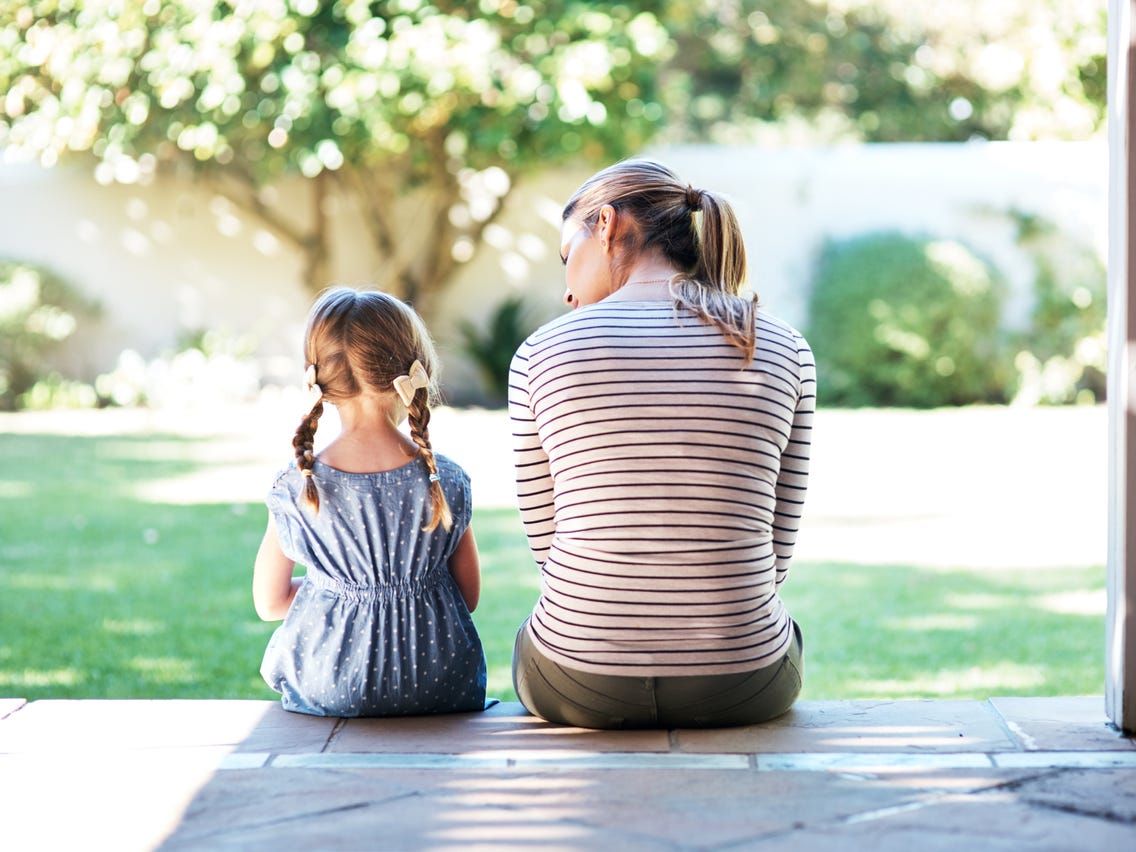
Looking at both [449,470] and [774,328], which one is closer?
[774,328]

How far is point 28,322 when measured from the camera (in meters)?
11.7

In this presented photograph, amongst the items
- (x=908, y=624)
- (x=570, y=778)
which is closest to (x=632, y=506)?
→ (x=570, y=778)

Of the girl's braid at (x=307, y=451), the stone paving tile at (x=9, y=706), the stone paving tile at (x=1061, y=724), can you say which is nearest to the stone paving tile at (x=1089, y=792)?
the stone paving tile at (x=1061, y=724)

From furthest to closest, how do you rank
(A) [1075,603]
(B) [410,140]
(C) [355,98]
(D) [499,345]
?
(D) [499,345], (B) [410,140], (C) [355,98], (A) [1075,603]

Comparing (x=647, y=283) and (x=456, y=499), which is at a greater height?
(x=647, y=283)

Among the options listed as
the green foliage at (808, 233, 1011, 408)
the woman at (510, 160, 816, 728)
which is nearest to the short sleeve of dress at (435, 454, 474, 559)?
the woman at (510, 160, 816, 728)

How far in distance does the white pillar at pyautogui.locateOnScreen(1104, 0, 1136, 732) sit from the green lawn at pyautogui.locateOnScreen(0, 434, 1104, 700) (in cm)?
147

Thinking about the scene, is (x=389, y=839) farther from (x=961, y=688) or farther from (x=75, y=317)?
(x=75, y=317)

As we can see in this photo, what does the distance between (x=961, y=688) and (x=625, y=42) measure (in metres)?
8.26

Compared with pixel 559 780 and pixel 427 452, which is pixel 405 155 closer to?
pixel 427 452

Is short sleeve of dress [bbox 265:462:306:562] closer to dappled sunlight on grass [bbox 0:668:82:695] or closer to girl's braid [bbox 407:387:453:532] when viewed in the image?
girl's braid [bbox 407:387:453:532]

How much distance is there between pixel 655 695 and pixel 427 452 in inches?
24.9

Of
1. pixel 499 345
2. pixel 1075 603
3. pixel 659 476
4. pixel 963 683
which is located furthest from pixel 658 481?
pixel 499 345

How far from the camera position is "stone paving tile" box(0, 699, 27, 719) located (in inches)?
109
